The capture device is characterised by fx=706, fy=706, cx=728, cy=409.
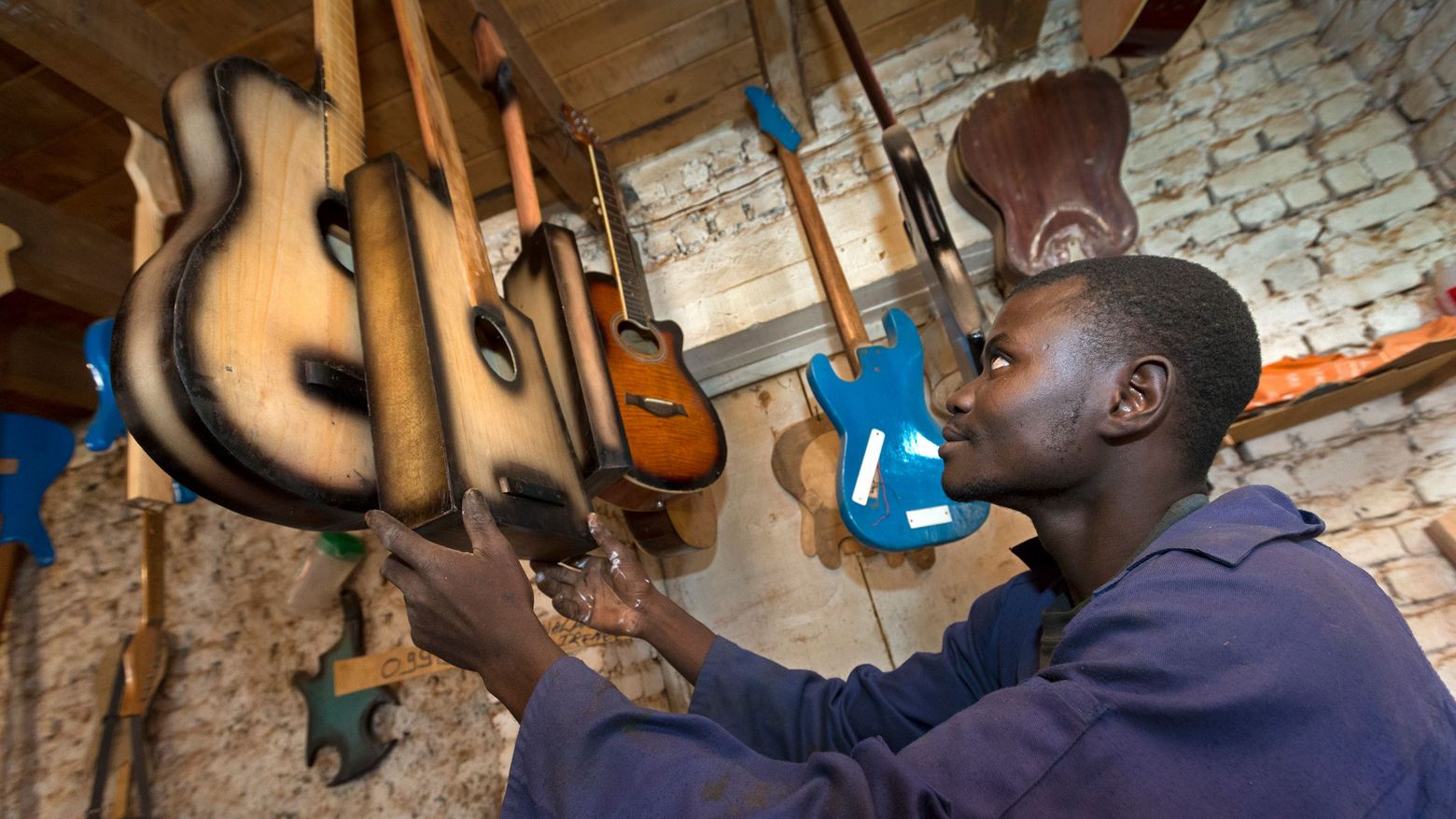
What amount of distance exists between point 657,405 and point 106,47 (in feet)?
5.30

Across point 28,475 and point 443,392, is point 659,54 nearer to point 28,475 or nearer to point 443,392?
point 443,392

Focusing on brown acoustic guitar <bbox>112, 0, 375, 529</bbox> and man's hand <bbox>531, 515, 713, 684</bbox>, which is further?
man's hand <bbox>531, 515, 713, 684</bbox>

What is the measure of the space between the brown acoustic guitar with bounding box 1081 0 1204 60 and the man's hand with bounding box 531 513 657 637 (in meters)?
1.99

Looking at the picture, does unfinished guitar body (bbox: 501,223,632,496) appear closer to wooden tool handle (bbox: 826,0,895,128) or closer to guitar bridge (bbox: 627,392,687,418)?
guitar bridge (bbox: 627,392,687,418)

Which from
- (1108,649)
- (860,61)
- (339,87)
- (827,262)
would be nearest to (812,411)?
(827,262)

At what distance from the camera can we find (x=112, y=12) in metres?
1.77

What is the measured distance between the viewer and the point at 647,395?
1.89 meters

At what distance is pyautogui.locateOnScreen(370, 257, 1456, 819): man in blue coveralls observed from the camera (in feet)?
2.37

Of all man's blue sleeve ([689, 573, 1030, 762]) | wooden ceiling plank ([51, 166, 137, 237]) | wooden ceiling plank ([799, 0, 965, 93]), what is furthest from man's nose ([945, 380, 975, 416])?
wooden ceiling plank ([51, 166, 137, 237])

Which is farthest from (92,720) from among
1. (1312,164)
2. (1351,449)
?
(1312,164)

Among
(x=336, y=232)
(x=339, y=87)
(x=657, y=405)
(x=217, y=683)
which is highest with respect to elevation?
(x=339, y=87)

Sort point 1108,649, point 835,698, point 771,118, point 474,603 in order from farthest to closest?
point 771,118
point 835,698
point 474,603
point 1108,649

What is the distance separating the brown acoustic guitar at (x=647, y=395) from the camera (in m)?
1.78

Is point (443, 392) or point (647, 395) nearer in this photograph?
point (443, 392)
